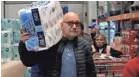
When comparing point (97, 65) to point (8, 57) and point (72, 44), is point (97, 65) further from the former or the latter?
point (8, 57)

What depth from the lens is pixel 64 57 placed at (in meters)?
2.90

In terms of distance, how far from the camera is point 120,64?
361cm

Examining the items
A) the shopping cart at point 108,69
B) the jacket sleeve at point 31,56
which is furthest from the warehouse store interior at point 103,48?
the jacket sleeve at point 31,56

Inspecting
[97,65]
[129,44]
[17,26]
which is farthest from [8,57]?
[129,44]

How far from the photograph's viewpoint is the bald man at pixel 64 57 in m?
2.83

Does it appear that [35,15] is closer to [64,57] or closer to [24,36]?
[24,36]

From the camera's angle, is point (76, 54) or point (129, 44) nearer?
point (76, 54)

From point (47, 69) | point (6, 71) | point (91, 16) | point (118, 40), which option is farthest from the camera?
point (91, 16)

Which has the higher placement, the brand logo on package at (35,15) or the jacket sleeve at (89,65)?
the brand logo on package at (35,15)

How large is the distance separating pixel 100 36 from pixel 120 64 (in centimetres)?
231

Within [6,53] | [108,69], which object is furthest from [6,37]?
[108,69]

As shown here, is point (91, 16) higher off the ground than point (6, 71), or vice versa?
point (91, 16)

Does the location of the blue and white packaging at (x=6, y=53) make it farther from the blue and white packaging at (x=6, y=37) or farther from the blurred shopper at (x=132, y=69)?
the blurred shopper at (x=132, y=69)

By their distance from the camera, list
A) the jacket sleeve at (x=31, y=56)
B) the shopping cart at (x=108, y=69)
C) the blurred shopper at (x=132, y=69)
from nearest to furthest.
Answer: the blurred shopper at (x=132, y=69)
the jacket sleeve at (x=31, y=56)
the shopping cart at (x=108, y=69)
